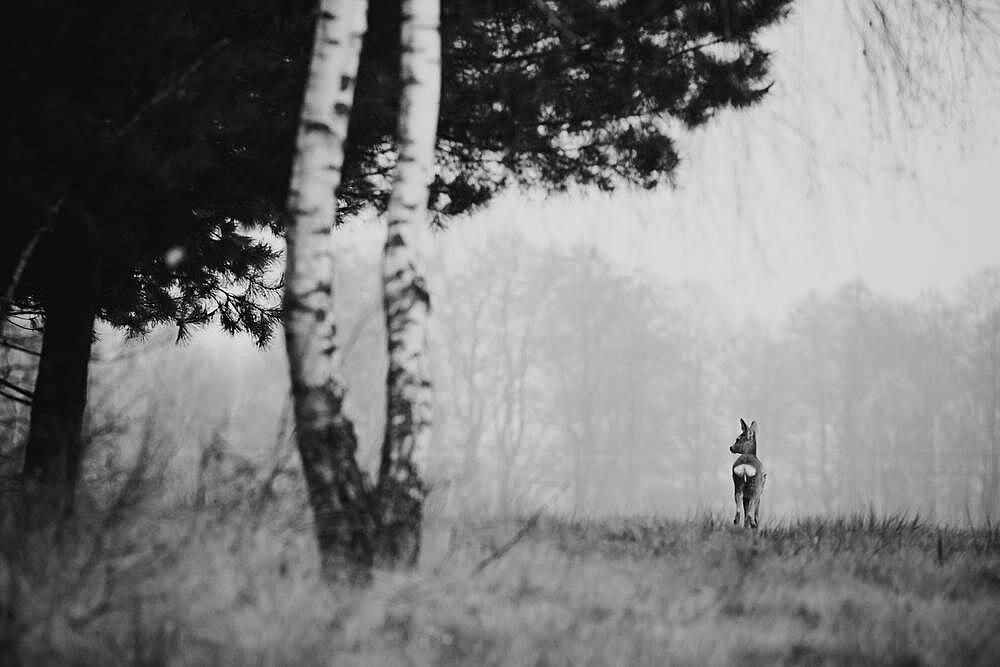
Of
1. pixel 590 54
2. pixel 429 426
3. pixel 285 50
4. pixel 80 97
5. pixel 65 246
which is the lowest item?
pixel 429 426

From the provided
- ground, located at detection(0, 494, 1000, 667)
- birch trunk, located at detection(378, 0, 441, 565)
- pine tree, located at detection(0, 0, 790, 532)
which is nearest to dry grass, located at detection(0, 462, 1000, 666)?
ground, located at detection(0, 494, 1000, 667)

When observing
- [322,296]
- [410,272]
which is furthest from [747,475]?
[322,296]

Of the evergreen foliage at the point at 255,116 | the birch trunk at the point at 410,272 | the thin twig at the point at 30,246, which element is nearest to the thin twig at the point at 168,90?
the evergreen foliage at the point at 255,116

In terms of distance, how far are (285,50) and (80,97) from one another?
5.24ft

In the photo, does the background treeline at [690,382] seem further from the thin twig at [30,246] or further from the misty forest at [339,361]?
the thin twig at [30,246]

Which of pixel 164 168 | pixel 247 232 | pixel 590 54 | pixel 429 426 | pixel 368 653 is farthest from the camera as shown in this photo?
pixel 247 232

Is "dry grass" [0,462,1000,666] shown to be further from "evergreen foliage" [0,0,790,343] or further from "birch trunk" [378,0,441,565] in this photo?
"evergreen foliage" [0,0,790,343]

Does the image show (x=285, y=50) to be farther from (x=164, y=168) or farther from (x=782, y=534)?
(x=782, y=534)

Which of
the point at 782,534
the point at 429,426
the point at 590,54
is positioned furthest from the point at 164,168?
the point at 782,534

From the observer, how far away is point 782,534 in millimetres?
4980

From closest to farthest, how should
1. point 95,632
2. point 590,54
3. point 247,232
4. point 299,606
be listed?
1. point 95,632
2. point 299,606
3. point 590,54
4. point 247,232

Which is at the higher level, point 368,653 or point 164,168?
point 164,168

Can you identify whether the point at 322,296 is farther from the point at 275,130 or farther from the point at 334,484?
the point at 275,130

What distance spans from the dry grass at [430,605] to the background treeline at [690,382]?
20608 millimetres
